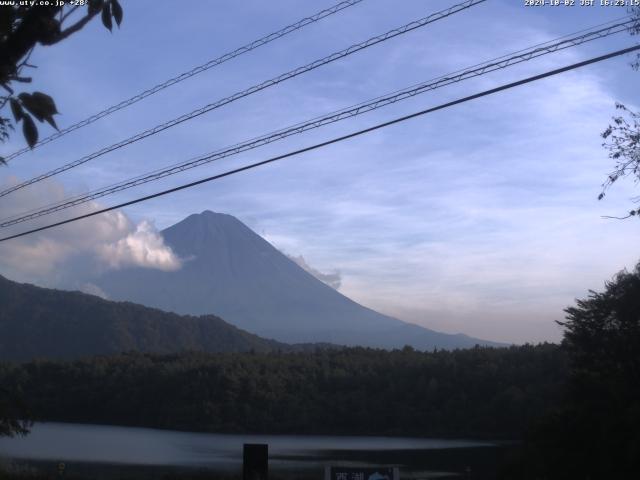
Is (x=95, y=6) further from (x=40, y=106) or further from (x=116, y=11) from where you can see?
(x=40, y=106)

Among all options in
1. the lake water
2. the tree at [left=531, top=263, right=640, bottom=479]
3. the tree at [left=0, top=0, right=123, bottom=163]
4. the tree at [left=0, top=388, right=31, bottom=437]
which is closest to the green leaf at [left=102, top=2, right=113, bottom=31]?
the tree at [left=0, top=0, right=123, bottom=163]

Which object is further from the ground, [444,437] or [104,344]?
[104,344]

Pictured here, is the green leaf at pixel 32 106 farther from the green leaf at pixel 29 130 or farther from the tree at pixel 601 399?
the tree at pixel 601 399

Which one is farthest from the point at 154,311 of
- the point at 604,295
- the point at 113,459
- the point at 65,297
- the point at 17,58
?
the point at 17,58

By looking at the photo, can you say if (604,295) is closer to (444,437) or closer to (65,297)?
(444,437)

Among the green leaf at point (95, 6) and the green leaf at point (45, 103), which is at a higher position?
the green leaf at point (95, 6)

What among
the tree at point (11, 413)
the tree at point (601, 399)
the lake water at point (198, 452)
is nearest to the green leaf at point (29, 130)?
the tree at point (11, 413)

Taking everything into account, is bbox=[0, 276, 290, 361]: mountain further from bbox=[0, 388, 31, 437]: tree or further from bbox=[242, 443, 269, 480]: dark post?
bbox=[242, 443, 269, 480]: dark post
